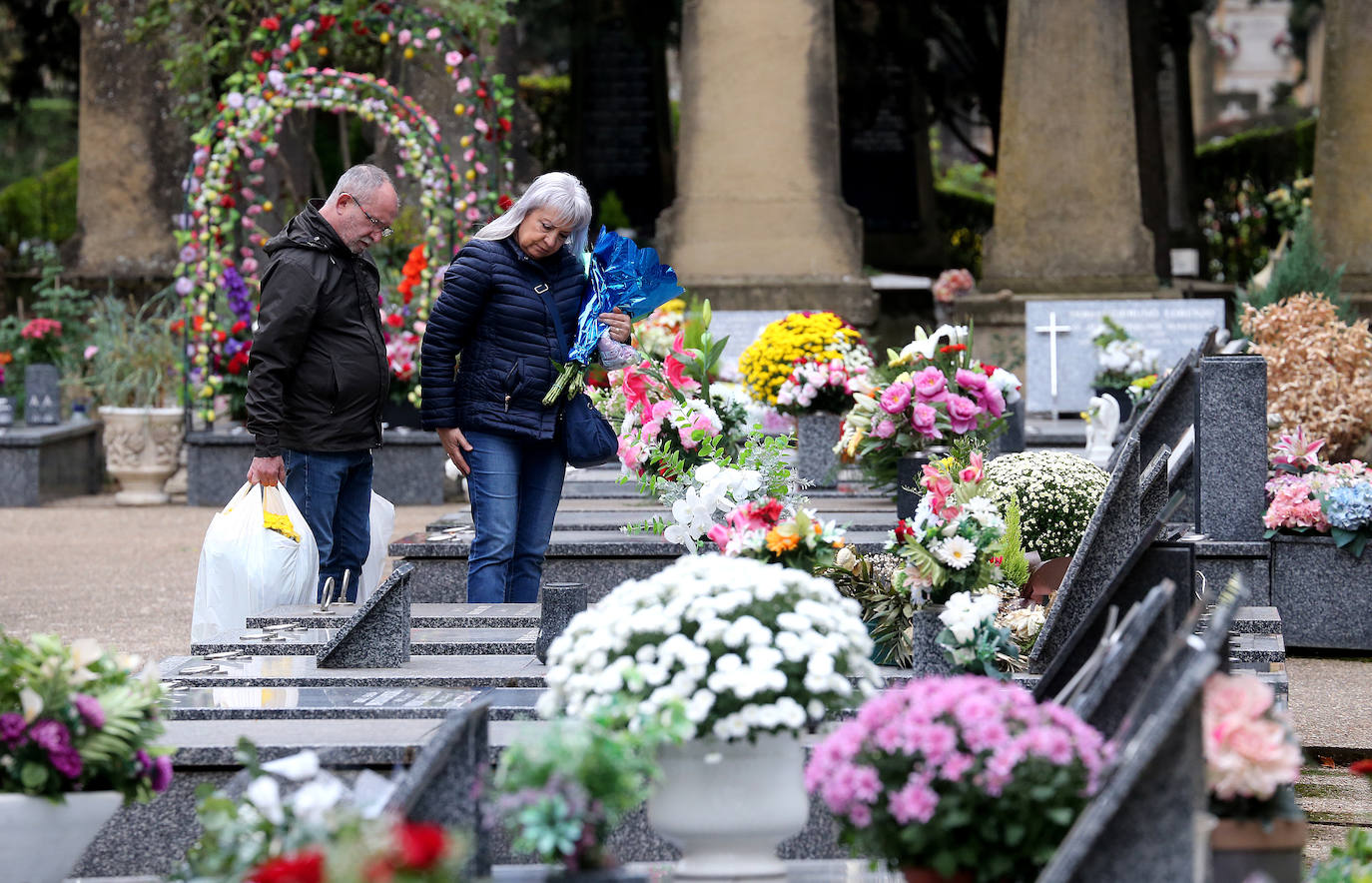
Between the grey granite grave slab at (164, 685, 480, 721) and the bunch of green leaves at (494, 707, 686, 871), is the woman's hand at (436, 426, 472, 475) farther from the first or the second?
the bunch of green leaves at (494, 707, 686, 871)

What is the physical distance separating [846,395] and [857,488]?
492mm

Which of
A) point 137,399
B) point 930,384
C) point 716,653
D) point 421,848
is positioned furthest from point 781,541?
point 137,399

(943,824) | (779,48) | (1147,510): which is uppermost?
(779,48)

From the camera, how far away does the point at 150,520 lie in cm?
1233

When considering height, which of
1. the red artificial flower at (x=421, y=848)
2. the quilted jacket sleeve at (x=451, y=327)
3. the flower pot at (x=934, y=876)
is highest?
the quilted jacket sleeve at (x=451, y=327)

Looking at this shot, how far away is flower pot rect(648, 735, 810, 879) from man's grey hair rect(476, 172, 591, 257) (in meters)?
2.99

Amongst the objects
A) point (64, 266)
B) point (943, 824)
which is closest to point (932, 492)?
point (943, 824)

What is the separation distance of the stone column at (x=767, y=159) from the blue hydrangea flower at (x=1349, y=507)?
18.8 feet

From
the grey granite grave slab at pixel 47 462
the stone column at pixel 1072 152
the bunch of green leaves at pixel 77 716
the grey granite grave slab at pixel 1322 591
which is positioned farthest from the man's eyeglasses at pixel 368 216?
the stone column at pixel 1072 152

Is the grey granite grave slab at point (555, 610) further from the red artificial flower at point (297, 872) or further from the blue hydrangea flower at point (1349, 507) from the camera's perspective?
the blue hydrangea flower at point (1349, 507)

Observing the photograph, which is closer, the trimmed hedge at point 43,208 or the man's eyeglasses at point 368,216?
the man's eyeglasses at point 368,216

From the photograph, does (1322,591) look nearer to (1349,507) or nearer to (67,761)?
(1349,507)

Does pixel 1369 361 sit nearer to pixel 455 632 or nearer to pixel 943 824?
pixel 455 632

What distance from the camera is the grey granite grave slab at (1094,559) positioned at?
484 cm
